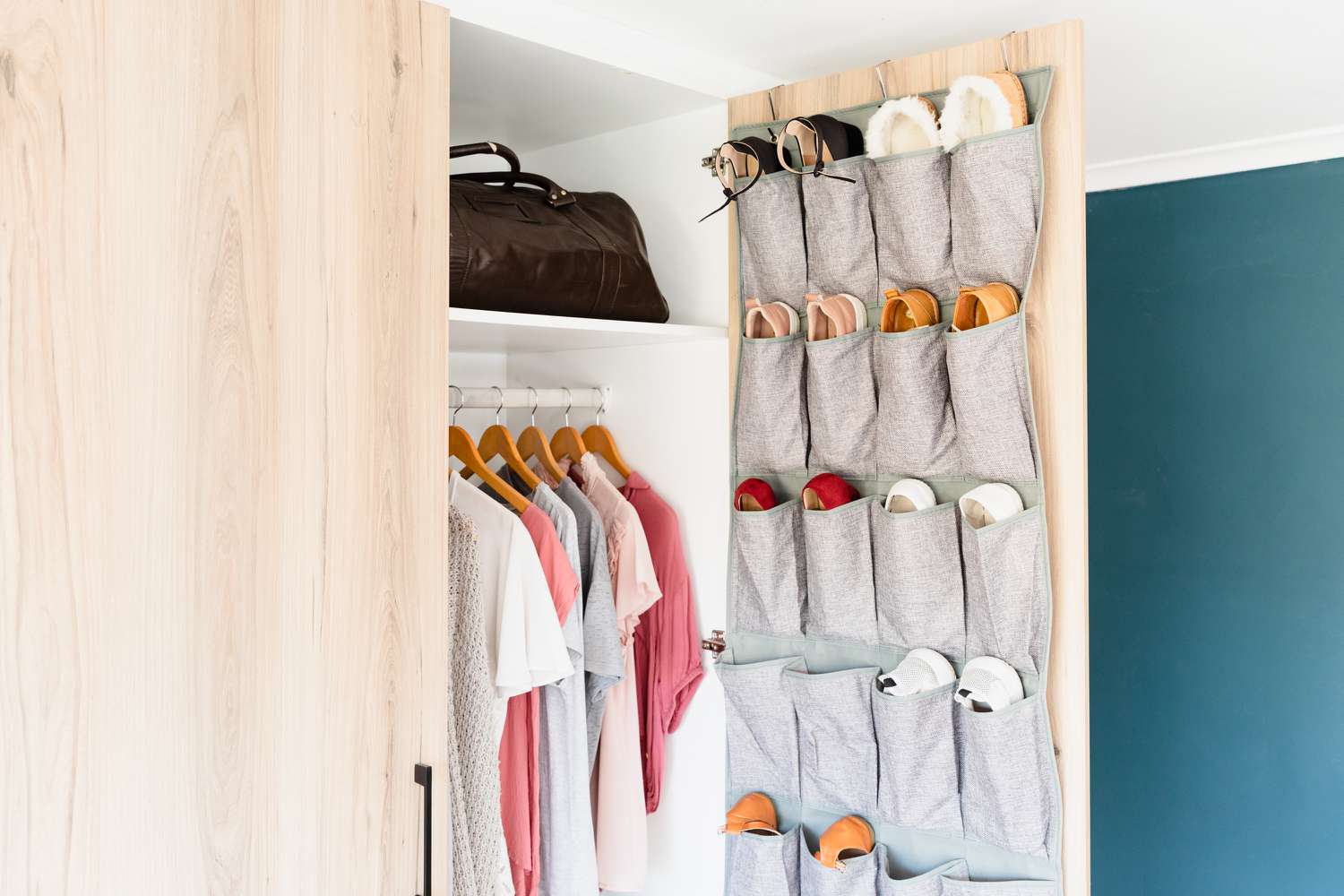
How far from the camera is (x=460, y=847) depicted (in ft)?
5.13

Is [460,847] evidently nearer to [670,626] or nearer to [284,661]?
[284,661]

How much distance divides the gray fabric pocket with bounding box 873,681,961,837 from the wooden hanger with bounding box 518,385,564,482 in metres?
0.78

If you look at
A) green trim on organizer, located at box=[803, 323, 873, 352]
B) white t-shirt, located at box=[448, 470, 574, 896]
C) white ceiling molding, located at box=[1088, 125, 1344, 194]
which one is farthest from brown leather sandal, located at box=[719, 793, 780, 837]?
white ceiling molding, located at box=[1088, 125, 1344, 194]

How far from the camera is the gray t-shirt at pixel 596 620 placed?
1.94 metres

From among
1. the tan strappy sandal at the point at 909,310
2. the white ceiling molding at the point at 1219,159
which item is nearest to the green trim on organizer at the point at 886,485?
the tan strappy sandal at the point at 909,310

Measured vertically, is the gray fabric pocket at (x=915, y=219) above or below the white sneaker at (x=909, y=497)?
above

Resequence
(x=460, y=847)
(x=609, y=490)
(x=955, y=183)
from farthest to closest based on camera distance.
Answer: (x=609, y=490), (x=955, y=183), (x=460, y=847)

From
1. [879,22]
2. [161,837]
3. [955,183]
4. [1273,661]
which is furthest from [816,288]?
[1273,661]

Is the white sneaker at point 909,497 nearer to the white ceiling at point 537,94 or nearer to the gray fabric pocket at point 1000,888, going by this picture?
the gray fabric pocket at point 1000,888

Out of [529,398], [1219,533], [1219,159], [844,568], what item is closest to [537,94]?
[529,398]

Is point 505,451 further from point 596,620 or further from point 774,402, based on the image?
point 774,402

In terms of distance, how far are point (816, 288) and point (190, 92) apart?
1.10 m

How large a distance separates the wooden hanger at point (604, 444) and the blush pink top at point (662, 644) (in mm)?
38

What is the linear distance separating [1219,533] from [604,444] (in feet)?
5.81
